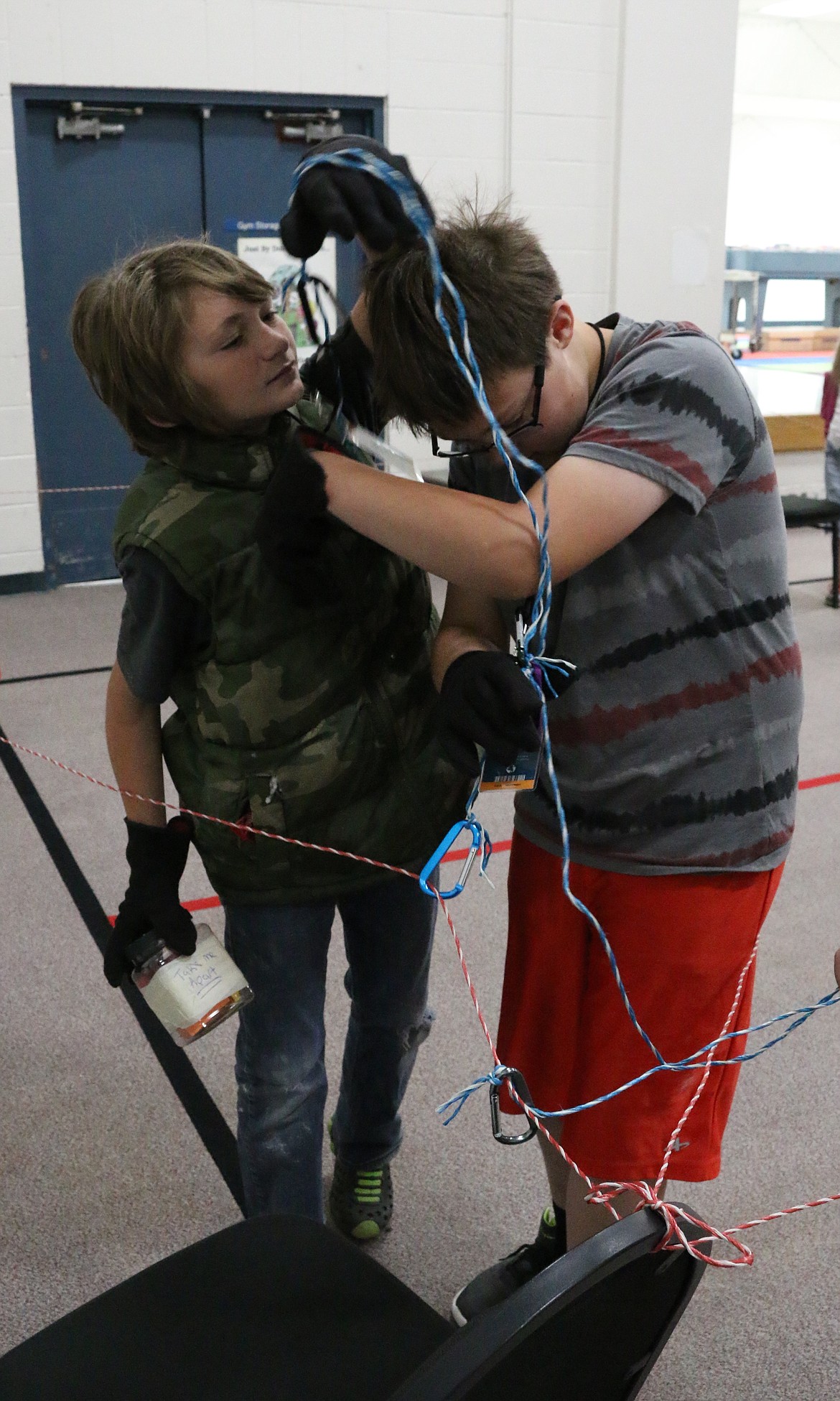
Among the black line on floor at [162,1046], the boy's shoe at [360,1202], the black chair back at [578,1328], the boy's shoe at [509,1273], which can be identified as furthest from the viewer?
the black line on floor at [162,1046]

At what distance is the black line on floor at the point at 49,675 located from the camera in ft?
12.8

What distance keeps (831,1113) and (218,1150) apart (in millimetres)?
972

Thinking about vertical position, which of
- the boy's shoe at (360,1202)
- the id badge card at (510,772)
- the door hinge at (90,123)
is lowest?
the boy's shoe at (360,1202)

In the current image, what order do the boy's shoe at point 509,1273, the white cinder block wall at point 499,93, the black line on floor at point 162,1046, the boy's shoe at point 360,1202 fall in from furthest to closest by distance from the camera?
1. the white cinder block wall at point 499,93
2. the black line on floor at point 162,1046
3. the boy's shoe at point 360,1202
4. the boy's shoe at point 509,1273

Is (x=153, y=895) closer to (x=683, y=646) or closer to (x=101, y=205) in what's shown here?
(x=683, y=646)

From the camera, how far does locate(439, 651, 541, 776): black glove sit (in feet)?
3.13

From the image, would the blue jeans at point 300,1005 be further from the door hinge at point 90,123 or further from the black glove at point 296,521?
the door hinge at point 90,123

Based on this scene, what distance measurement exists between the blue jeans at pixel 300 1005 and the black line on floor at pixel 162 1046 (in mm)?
418

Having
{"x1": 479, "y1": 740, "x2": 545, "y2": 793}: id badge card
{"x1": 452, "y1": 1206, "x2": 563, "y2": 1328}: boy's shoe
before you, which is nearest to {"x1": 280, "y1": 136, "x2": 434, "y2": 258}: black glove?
{"x1": 479, "y1": 740, "x2": 545, "y2": 793}: id badge card

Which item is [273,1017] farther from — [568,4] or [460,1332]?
[568,4]

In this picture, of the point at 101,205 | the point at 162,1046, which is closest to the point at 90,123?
the point at 101,205

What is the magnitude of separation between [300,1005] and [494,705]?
19.9 inches

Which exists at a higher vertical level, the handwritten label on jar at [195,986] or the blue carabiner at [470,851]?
the blue carabiner at [470,851]

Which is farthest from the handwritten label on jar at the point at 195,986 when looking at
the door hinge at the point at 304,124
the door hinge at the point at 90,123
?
the door hinge at the point at 304,124
